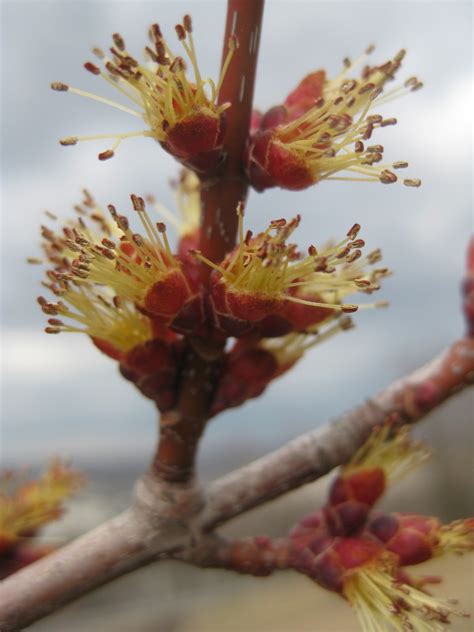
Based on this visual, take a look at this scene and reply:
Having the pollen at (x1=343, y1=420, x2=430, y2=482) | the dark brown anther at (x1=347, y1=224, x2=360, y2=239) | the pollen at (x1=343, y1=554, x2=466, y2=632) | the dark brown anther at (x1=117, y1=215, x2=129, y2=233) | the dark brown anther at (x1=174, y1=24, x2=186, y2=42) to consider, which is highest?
the dark brown anther at (x1=174, y1=24, x2=186, y2=42)

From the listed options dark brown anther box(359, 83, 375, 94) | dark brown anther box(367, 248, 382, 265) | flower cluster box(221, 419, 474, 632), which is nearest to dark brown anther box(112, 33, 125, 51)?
dark brown anther box(359, 83, 375, 94)

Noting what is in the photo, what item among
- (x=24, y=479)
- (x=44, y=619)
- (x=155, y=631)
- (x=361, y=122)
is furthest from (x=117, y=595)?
(x=361, y=122)

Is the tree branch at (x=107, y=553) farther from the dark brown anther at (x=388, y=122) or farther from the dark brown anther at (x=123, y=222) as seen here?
the dark brown anther at (x=388, y=122)

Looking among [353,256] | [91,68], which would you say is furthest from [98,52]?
[353,256]

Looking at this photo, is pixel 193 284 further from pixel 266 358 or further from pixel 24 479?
pixel 24 479

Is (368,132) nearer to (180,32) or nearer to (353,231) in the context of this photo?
(353,231)

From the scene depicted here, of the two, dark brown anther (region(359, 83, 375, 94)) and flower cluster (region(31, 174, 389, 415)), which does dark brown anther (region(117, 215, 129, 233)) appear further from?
dark brown anther (region(359, 83, 375, 94))

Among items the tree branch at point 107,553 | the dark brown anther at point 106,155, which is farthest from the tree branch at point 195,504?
the dark brown anther at point 106,155
